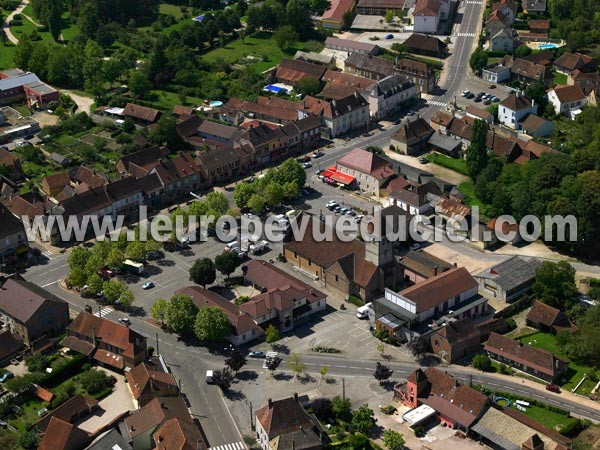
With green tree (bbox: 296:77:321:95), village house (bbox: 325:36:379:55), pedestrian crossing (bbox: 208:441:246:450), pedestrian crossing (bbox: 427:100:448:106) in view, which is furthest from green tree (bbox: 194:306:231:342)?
village house (bbox: 325:36:379:55)

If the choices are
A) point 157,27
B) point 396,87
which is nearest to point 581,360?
point 396,87

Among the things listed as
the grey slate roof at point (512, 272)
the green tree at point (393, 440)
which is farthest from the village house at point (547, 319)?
the green tree at point (393, 440)

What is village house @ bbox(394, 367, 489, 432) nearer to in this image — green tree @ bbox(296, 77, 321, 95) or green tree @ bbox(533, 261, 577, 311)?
green tree @ bbox(533, 261, 577, 311)

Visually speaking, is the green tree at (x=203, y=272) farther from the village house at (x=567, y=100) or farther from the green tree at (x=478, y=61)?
the green tree at (x=478, y=61)

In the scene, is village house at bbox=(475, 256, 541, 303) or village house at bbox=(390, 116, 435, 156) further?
village house at bbox=(390, 116, 435, 156)

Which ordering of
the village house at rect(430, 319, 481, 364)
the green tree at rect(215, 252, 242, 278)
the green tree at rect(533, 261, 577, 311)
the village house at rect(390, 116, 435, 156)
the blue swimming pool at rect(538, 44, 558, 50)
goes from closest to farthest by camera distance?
the village house at rect(430, 319, 481, 364) → the green tree at rect(533, 261, 577, 311) → the green tree at rect(215, 252, 242, 278) → the village house at rect(390, 116, 435, 156) → the blue swimming pool at rect(538, 44, 558, 50)

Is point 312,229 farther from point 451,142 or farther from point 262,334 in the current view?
point 451,142
